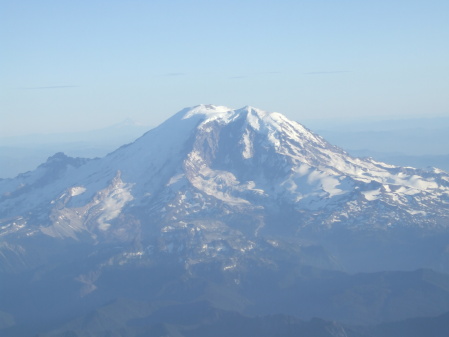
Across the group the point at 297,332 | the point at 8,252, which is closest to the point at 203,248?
the point at 8,252

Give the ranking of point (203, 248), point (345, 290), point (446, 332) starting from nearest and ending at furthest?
1. point (446, 332)
2. point (345, 290)
3. point (203, 248)

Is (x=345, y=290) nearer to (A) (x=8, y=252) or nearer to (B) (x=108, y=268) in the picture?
(B) (x=108, y=268)

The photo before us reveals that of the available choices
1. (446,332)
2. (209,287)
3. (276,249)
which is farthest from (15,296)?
(446,332)

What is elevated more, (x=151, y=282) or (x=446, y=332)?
(x=446, y=332)

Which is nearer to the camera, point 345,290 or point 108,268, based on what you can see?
point 345,290

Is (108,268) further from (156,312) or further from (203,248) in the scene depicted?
(156,312)

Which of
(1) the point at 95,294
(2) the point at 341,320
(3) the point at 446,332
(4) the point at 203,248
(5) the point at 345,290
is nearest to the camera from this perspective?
(3) the point at 446,332

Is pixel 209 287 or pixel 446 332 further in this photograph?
pixel 209 287

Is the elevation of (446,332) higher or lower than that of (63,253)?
higher

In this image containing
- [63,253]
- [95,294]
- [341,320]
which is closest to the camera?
[341,320]
